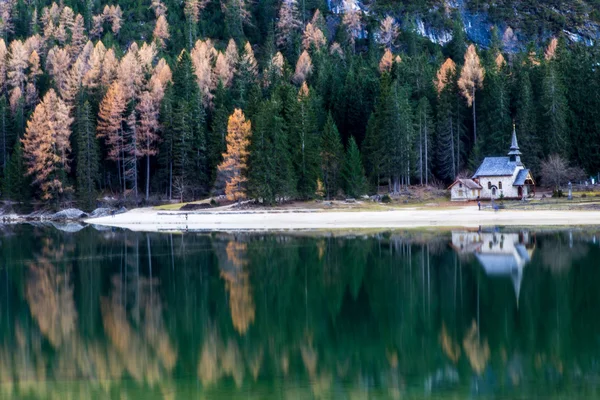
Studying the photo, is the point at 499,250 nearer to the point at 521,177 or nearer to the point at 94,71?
the point at 521,177

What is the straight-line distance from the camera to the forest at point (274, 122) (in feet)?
247

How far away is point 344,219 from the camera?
5862 centimetres

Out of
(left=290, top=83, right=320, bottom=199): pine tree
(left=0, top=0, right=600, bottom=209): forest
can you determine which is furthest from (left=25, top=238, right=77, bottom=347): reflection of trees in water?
(left=0, top=0, right=600, bottom=209): forest

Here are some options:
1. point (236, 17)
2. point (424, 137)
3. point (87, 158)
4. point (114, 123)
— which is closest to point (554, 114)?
point (424, 137)

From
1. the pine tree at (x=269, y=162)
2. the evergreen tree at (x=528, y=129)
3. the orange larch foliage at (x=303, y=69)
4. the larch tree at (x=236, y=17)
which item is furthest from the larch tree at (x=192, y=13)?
the evergreen tree at (x=528, y=129)

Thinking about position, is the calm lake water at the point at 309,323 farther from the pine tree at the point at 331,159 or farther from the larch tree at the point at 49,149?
the larch tree at the point at 49,149

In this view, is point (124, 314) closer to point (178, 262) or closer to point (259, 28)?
point (178, 262)

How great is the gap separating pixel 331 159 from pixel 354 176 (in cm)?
367

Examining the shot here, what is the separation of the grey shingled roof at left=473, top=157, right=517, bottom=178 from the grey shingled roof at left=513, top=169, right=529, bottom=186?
0.78 meters

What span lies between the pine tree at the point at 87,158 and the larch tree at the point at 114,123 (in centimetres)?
184

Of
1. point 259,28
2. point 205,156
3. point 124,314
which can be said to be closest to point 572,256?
point 124,314

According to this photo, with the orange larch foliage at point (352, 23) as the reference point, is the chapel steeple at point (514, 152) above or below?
below

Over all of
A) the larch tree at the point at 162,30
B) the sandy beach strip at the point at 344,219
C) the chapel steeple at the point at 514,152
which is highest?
the larch tree at the point at 162,30

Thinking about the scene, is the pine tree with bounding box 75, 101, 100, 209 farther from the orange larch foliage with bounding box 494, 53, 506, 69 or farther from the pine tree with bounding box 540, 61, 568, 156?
the pine tree with bounding box 540, 61, 568, 156
